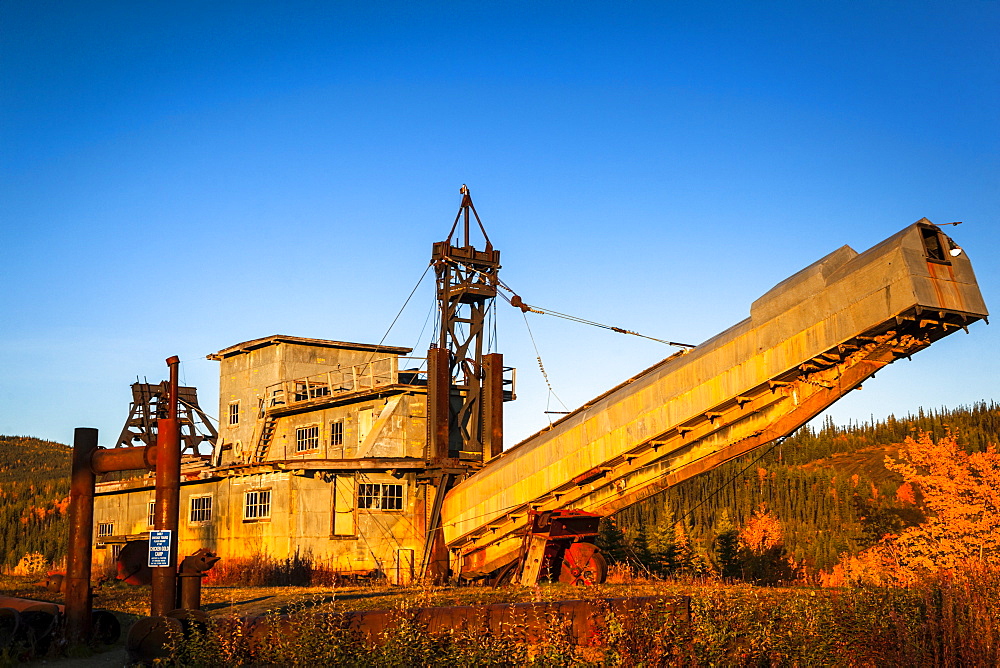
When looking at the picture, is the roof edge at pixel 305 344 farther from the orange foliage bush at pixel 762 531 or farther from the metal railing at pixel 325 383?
the orange foliage bush at pixel 762 531

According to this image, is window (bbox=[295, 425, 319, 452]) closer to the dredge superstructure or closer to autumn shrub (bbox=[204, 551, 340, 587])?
the dredge superstructure

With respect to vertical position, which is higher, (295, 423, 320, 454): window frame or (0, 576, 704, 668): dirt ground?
(295, 423, 320, 454): window frame

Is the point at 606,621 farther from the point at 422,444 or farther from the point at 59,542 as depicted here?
the point at 59,542

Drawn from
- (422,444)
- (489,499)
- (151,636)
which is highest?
(422,444)

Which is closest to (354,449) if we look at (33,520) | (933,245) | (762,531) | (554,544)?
(554,544)

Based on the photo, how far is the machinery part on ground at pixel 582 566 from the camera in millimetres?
21953

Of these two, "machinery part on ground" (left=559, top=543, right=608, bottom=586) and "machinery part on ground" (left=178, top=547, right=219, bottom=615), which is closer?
"machinery part on ground" (left=178, top=547, right=219, bottom=615)

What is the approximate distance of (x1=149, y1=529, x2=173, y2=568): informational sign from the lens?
12773 millimetres

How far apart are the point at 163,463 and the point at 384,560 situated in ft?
55.3

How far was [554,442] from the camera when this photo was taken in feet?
69.2

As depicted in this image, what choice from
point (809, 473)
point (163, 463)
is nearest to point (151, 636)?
point (163, 463)

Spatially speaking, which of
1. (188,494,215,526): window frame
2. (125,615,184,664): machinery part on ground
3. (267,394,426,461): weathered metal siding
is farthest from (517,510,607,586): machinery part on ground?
(188,494,215,526): window frame

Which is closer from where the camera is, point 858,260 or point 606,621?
point 606,621

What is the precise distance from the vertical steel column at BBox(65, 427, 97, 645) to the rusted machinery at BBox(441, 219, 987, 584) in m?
9.95
